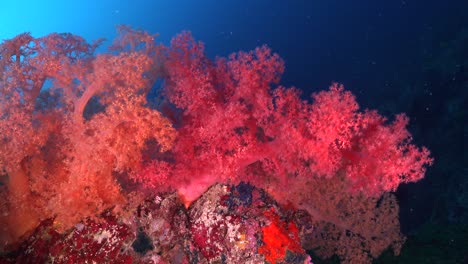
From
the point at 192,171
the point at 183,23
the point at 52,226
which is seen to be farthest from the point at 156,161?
the point at 183,23

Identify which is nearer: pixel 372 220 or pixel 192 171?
pixel 192 171

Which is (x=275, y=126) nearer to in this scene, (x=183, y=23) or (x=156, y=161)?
(x=156, y=161)

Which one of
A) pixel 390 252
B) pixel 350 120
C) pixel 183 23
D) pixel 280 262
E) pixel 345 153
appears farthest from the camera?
pixel 183 23

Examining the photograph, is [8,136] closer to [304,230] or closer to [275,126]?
[275,126]

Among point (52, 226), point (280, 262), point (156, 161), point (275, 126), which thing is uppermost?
point (275, 126)

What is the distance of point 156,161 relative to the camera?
5.18m

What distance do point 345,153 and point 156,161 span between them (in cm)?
329

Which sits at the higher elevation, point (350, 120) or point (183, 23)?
point (183, 23)

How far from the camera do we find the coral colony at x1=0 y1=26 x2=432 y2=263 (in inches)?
182

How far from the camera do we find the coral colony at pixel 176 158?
4621 millimetres

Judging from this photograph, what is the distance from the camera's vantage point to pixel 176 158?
5.37 meters

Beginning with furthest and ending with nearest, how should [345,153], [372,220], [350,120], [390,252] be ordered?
1. [390,252]
2. [372,220]
3. [345,153]
4. [350,120]

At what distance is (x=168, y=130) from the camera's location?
473cm

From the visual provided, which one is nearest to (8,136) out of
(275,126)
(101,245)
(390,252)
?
(101,245)
